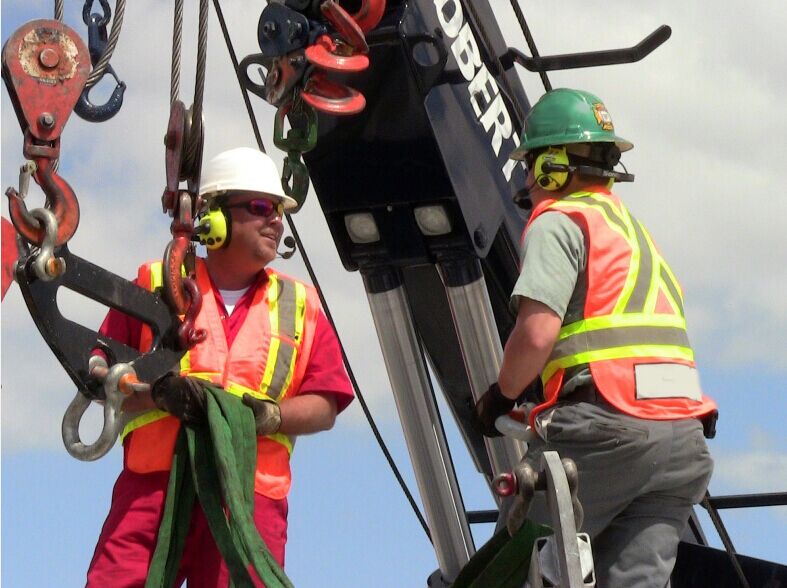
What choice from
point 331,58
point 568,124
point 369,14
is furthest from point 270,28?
point 568,124

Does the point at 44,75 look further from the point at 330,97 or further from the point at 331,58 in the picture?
→ the point at 330,97

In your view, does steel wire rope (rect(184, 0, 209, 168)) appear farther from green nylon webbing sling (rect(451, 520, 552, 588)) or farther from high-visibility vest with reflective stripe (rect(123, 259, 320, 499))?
green nylon webbing sling (rect(451, 520, 552, 588))

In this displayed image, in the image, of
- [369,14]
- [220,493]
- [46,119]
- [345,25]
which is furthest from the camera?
[369,14]

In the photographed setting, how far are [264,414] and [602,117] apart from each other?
4.29 feet

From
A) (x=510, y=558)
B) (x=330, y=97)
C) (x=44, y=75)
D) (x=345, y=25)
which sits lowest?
(x=510, y=558)

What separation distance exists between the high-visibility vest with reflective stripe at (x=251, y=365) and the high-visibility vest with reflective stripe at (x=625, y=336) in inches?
31.6

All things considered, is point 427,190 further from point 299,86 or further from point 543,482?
point 543,482

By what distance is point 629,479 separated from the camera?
4.72 metres

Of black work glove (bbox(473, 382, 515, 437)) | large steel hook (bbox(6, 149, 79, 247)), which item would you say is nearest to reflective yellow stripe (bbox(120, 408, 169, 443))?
large steel hook (bbox(6, 149, 79, 247))

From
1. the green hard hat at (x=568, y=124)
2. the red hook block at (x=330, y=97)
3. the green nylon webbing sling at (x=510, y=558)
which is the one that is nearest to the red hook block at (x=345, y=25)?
the red hook block at (x=330, y=97)

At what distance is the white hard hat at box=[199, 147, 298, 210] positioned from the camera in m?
5.32

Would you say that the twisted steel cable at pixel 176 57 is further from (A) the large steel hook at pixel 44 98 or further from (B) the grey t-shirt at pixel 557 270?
(B) the grey t-shirt at pixel 557 270

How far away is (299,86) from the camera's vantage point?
5598mm

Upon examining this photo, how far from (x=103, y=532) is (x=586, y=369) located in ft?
4.87
